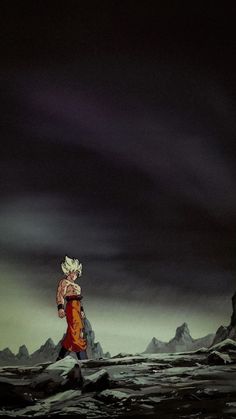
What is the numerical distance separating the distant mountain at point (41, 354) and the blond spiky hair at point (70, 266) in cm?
58

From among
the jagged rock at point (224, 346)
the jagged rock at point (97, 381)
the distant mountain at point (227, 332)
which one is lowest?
the jagged rock at point (97, 381)

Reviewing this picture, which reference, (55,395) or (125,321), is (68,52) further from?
(55,395)

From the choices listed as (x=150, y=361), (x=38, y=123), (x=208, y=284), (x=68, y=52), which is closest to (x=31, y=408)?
(x=150, y=361)

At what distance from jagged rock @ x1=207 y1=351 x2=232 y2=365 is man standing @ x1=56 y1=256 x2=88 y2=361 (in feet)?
3.27

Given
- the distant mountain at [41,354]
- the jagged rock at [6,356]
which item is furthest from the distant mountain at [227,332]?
the jagged rock at [6,356]

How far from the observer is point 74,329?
4.41 m

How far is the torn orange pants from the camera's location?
4.35 m

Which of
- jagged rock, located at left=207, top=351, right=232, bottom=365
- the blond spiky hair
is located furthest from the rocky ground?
the blond spiky hair

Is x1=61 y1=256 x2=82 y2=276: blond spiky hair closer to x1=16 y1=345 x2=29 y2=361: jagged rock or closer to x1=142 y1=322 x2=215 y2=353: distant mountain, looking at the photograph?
x1=16 y1=345 x2=29 y2=361: jagged rock

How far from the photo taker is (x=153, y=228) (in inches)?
186

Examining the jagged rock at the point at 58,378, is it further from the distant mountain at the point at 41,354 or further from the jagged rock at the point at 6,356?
the jagged rock at the point at 6,356

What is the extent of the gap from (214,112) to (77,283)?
6.51 ft

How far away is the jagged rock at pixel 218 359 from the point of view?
14.0ft

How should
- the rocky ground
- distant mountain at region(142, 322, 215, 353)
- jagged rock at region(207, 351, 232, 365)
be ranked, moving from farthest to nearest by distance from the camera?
distant mountain at region(142, 322, 215, 353)
jagged rock at region(207, 351, 232, 365)
the rocky ground
